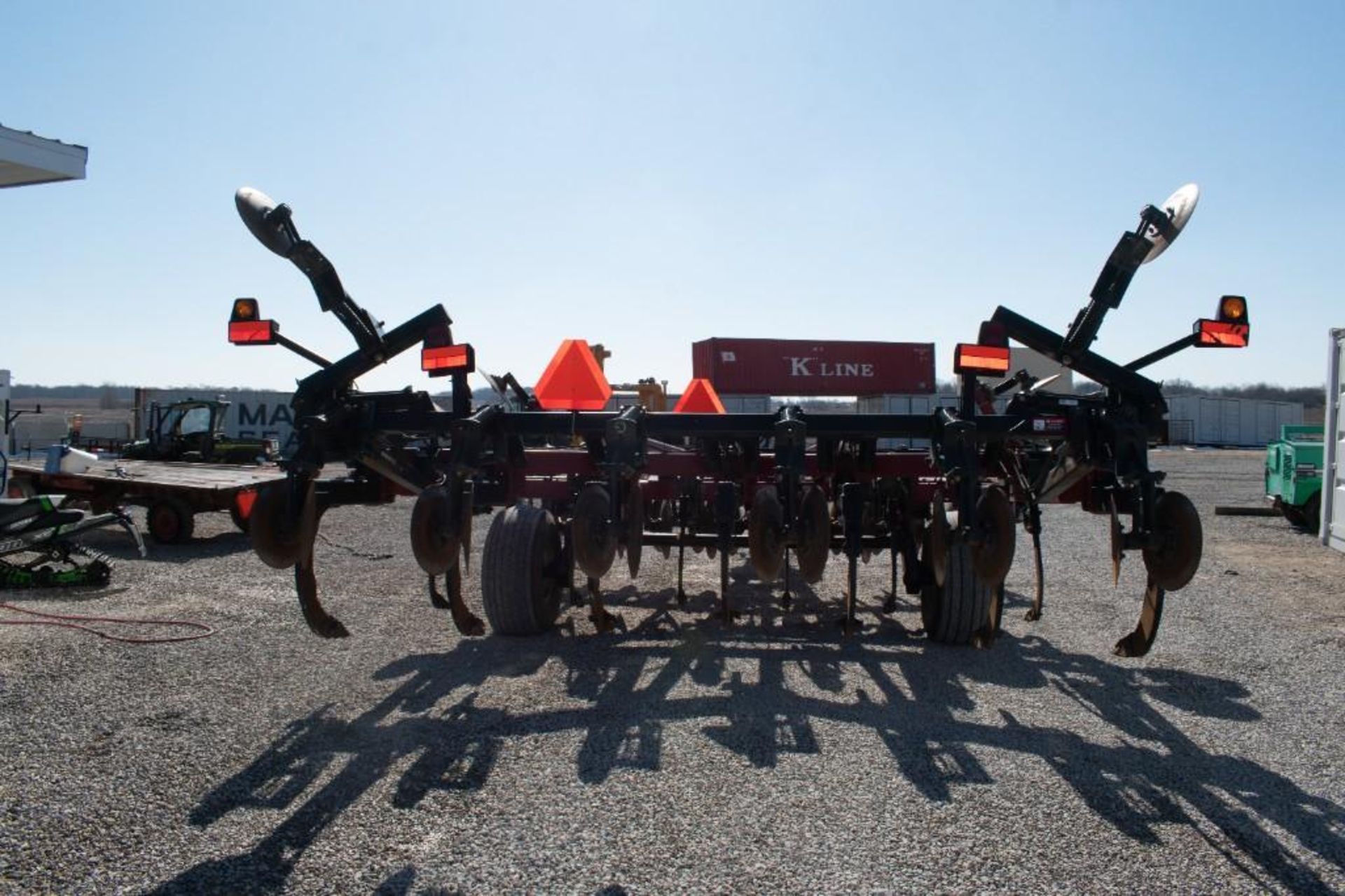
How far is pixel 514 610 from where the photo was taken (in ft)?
21.1

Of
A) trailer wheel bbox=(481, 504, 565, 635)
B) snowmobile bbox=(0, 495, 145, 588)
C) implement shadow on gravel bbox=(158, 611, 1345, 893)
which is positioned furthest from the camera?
snowmobile bbox=(0, 495, 145, 588)

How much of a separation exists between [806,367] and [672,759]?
3118cm

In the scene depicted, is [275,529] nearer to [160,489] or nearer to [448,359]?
[448,359]

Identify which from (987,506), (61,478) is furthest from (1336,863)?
(61,478)

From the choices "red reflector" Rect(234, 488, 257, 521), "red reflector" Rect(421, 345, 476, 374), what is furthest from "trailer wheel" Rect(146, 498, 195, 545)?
"red reflector" Rect(421, 345, 476, 374)

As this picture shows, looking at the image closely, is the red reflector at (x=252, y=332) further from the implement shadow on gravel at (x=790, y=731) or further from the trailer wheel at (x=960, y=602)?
the trailer wheel at (x=960, y=602)

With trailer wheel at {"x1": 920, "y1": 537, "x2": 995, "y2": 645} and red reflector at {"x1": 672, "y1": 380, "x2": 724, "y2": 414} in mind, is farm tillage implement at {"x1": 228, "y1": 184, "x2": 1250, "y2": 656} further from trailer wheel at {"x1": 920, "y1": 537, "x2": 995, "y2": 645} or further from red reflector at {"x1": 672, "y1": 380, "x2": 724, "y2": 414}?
red reflector at {"x1": 672, "y1": 380, "x2": 724, "y2": 414}

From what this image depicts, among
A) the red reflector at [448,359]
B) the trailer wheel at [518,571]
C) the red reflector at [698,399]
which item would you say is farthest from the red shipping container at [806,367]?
the red reflector at [448,359]

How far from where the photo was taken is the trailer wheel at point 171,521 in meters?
11.9

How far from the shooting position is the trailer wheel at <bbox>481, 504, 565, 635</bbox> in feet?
20.9

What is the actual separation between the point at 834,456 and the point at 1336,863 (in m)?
3.42

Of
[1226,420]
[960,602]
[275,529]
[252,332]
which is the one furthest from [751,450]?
[1226,420]

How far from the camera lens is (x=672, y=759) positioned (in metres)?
4.25

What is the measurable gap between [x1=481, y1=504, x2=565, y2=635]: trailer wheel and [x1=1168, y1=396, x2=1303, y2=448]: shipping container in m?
49.7
